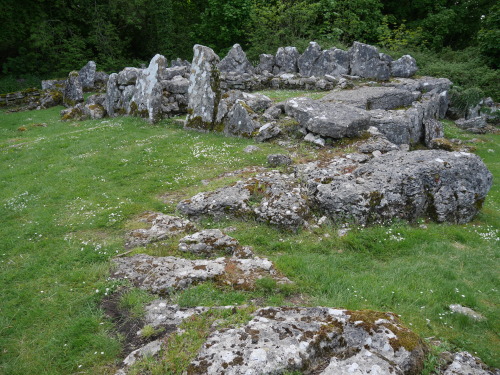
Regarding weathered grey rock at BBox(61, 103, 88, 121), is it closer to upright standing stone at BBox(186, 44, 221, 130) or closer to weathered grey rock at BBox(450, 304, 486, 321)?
upright standing stone at BBox(186, 44, 221, 130)

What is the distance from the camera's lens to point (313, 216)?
911cm

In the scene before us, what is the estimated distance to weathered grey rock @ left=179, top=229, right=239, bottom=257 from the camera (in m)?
7.59

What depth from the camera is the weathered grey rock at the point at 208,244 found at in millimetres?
7594

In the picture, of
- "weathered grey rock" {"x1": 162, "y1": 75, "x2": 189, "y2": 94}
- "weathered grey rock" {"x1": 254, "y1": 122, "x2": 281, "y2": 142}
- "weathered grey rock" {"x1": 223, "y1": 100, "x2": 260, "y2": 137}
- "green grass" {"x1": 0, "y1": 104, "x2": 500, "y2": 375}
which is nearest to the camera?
"green grass" {"x1": 0, "y1": 104, "x2": 500, "y2": 375}

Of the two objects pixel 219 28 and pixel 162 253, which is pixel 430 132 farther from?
pixel 219 28

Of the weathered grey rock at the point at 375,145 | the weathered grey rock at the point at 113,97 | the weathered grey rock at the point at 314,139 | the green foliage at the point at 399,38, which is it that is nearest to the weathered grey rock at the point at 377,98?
the weathered grey rock at the point at 314,139

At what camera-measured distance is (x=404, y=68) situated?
83.9 ft

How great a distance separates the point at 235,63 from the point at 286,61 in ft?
14.1

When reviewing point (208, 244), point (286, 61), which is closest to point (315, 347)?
point (208, 244)

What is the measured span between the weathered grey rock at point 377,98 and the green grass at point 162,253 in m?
7.15

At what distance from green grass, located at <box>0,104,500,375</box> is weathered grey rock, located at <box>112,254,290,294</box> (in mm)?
246

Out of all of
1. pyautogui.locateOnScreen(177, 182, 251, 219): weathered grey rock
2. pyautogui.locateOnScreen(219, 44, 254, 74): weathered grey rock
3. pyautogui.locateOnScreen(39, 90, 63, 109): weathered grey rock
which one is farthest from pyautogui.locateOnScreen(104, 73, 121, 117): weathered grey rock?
pyautogui.locateOnScreen(177, 182, 251, 219): weathered grey rock

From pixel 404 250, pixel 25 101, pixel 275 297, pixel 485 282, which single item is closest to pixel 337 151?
pixel 404 250

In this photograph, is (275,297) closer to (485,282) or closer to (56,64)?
(485,282)
